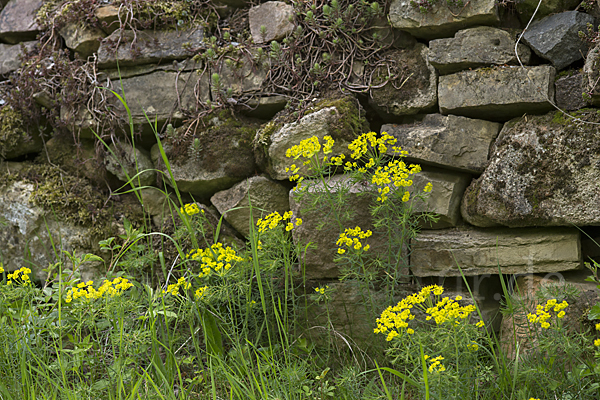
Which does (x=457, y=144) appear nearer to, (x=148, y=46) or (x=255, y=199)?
(x=255, y=199)

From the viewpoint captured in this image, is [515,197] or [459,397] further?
[515,197]

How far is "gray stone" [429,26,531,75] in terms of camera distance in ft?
8.42

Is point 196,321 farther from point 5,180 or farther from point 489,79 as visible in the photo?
point 489,79

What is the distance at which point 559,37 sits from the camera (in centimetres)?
245

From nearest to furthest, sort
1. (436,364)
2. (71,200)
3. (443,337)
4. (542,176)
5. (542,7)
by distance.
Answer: (436,364) < (443,337) < (542,176) < (542,7) < (71,200)

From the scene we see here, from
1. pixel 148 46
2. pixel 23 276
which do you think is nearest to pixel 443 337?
pixel 23 276

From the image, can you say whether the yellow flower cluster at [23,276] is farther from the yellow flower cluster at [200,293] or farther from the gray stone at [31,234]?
the yellow flower cluster at [200,293]

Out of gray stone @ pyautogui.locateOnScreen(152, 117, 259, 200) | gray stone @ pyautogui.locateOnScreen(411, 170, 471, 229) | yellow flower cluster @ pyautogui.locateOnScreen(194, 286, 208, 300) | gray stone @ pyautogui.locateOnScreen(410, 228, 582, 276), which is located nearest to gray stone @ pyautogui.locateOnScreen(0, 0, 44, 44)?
gray stone @ pyautogui.locateOnScreen(152, 117, 259, 200)

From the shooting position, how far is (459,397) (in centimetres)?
182

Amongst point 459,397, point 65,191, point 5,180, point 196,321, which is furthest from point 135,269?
point 459,397

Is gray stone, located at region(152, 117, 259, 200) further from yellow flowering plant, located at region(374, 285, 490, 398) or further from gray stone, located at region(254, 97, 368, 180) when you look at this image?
yellow flowering plant, located at region(374, 285, 490, 398)

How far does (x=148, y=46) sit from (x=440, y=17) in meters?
1.94

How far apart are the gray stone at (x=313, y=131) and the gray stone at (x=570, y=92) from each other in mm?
1062

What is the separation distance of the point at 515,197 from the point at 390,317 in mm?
1114
